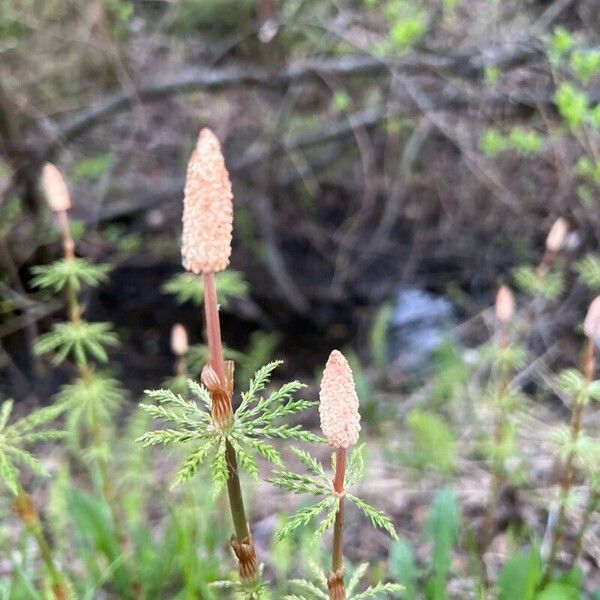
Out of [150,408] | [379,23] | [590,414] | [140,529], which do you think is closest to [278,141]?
[379,23]

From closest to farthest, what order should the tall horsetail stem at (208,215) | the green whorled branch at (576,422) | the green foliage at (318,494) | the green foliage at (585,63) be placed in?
the tall horsetail stem at (208,215) < the green foliage at (318,494) < the green whorled branch at (576,422) < the green foliage at (585,63)

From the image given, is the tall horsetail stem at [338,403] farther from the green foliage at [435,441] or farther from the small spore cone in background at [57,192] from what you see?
the green foliage at [435,441]

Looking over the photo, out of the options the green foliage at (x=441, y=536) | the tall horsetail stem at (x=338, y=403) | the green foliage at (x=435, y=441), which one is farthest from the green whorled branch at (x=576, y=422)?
the green foliage at (x=435, y=441)

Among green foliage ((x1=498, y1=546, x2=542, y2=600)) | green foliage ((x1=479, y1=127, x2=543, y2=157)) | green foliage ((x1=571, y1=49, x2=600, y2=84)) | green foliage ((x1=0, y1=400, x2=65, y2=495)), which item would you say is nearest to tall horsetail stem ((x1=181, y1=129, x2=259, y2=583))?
green foliage ((x1=0, y1=400, x2=65, y2=495))

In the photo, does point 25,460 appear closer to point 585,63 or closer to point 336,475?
point 336,475

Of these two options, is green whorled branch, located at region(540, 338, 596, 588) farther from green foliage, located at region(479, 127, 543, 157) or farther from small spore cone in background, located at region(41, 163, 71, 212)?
green foliage, located at region(479, 127, 543, 157)

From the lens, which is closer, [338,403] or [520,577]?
[338,403]

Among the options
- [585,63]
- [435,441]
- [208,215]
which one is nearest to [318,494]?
[208,215]
